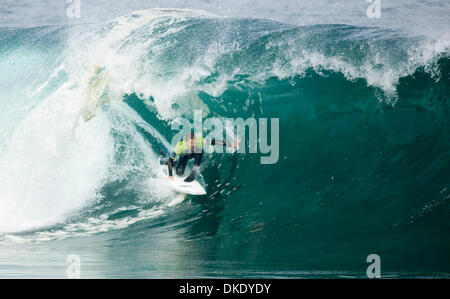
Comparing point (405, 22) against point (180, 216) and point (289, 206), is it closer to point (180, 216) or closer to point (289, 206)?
point (289, 206)

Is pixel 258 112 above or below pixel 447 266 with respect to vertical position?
above

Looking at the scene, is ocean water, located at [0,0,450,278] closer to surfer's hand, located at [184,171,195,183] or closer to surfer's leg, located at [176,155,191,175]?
surfer's hand, located at [184,171,195,183]

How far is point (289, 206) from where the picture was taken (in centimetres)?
711

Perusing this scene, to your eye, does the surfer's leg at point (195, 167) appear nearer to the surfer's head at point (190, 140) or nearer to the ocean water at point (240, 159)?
the surfer's head at point (190, 140)

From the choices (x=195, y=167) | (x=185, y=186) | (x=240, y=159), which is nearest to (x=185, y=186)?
(x=185, y=186)

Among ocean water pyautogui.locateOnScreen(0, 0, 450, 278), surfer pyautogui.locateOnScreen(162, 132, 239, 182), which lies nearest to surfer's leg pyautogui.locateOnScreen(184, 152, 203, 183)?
surfer pyautogui.locateOnScreen(162, 132, 239, 182)

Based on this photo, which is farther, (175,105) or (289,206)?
(175,105)

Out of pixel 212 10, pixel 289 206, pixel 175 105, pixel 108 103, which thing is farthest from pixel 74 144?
pixel 212 10

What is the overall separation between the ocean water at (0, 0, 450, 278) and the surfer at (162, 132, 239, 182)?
2.50ft

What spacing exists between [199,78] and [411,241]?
5453mm

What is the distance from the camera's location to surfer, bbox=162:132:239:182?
6.27 meters

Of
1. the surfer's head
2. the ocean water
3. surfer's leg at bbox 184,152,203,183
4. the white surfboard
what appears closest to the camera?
the surfer's head

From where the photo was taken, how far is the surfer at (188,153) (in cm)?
627

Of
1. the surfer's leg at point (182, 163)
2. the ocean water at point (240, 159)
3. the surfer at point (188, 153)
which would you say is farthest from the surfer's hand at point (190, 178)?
the ocean water at point (240, 159)
